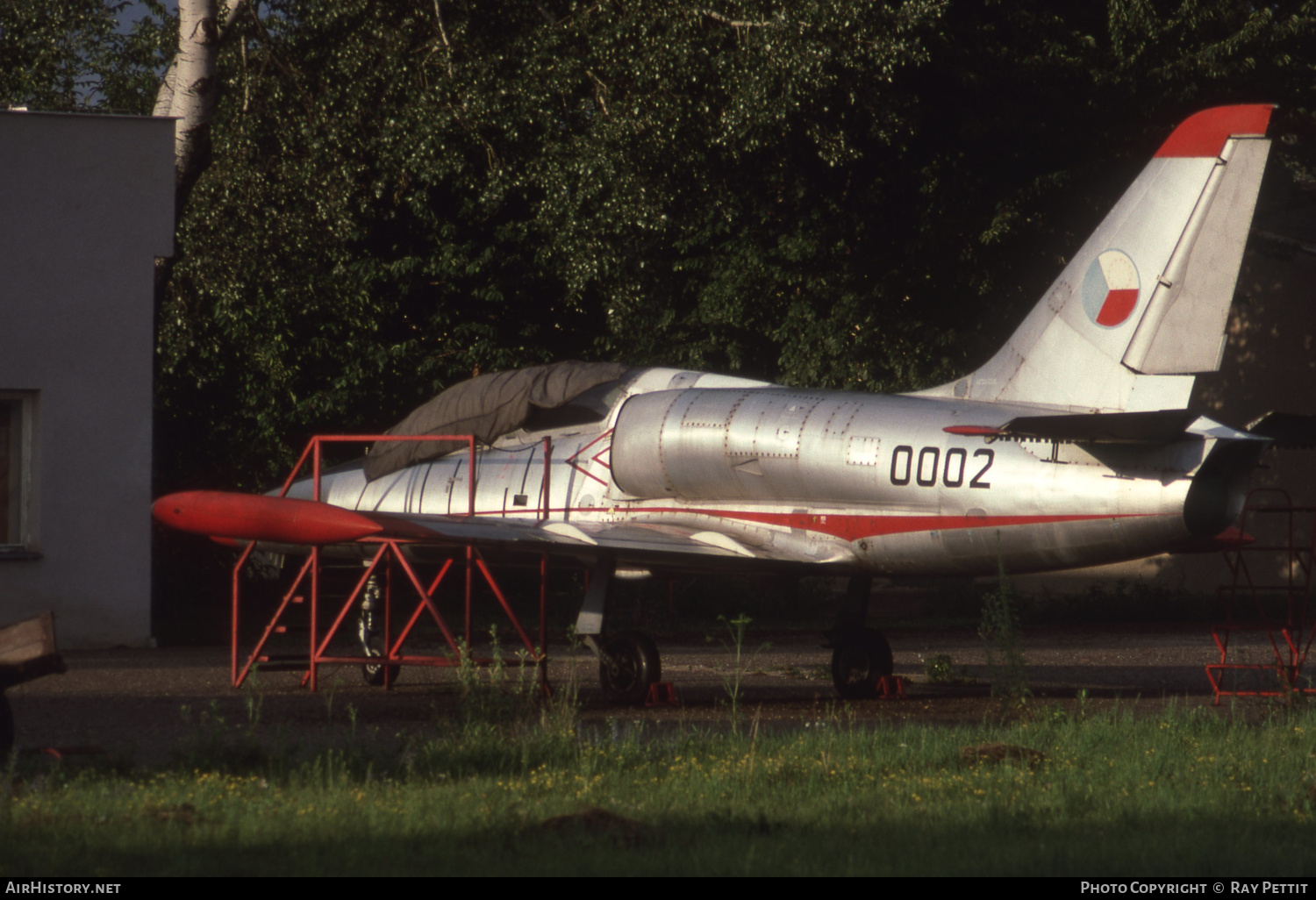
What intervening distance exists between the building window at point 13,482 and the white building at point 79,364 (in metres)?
0.01

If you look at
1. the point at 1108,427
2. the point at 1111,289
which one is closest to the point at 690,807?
the point at 1108,427

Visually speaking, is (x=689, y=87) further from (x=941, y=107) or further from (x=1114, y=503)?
(x=1114, y=503)

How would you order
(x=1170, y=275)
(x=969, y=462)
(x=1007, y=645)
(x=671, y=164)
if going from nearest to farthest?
(x=1007, y=645)
(x=1170, y=275)
(x=969, y=462)
(x=671, y=164)

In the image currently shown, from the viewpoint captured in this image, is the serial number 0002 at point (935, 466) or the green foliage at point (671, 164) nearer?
the serial number 0002 at point (935, 466)

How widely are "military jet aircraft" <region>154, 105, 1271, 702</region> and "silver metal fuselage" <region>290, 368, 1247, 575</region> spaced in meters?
0.02

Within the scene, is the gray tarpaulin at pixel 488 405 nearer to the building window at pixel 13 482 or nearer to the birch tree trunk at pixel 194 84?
the building window at pixel 13 482

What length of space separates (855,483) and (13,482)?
33.6 feet

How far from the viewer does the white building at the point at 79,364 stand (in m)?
16.2

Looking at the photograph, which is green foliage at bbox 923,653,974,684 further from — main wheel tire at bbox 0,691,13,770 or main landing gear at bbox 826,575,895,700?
main wheel tire at bbox 0,691,13,770

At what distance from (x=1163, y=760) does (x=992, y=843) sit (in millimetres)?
2751

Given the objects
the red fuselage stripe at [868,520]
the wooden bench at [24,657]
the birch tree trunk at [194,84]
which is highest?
the birch tree trunk at [194,84]

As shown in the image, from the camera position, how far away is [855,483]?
38.8 ft

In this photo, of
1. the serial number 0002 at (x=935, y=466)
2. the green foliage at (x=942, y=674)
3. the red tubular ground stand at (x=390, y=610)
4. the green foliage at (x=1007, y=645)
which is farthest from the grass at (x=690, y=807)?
the green foliage at (x=942, y=674)

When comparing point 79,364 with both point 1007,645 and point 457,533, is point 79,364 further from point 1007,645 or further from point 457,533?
point 1007,645
